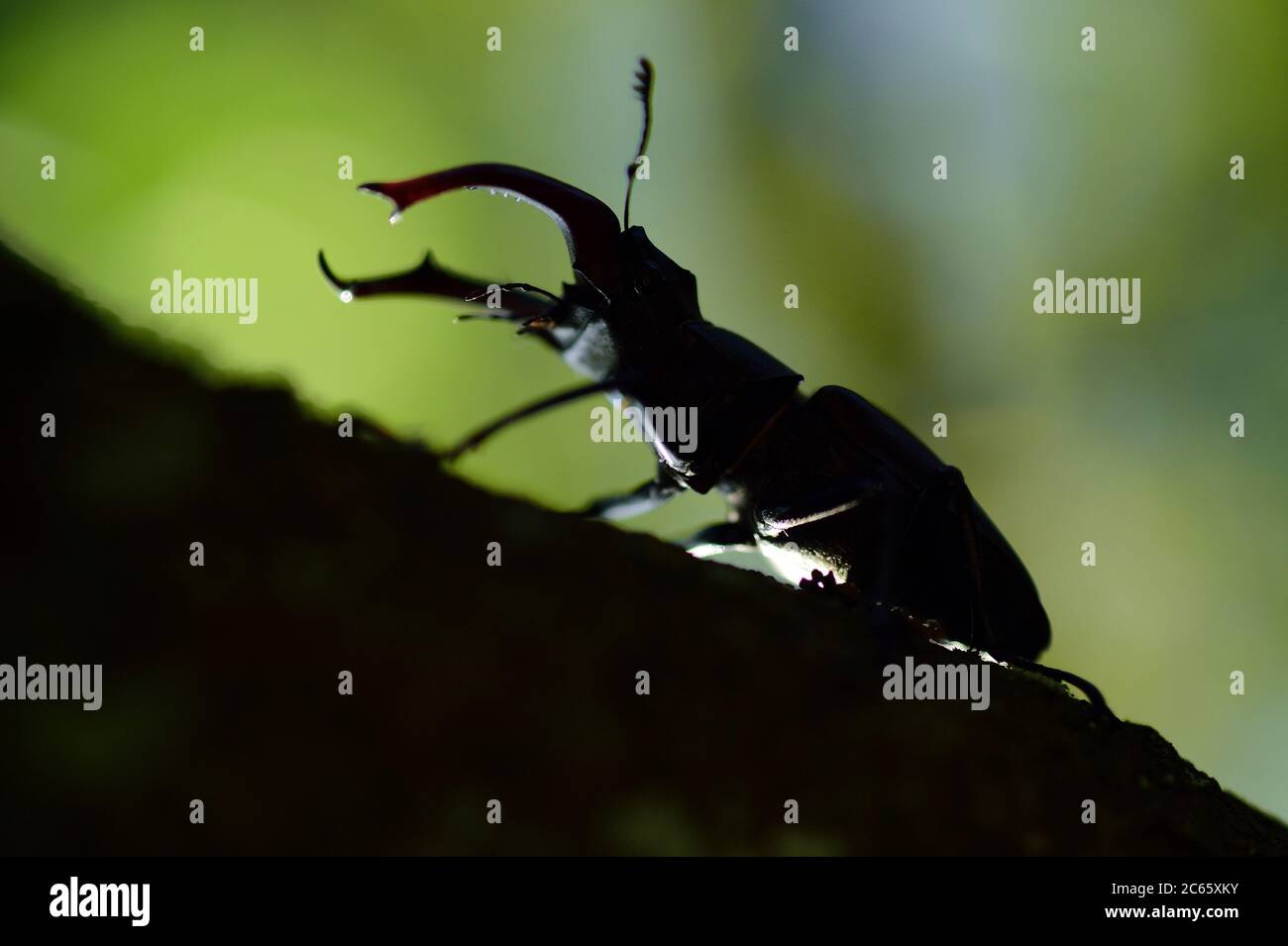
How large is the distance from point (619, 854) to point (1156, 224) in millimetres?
8736

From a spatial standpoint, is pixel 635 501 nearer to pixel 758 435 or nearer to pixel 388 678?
pixel 758 435

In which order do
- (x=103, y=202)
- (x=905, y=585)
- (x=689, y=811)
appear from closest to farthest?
(x=689, y=811)
(x=905, y=585)
(x=103, y=202)

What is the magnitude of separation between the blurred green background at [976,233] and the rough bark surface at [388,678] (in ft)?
16.3

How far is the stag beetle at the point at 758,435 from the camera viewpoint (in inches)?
107

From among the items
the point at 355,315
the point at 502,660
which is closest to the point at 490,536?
the point at 502,660

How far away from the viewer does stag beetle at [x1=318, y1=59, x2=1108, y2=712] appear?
8.93 feet

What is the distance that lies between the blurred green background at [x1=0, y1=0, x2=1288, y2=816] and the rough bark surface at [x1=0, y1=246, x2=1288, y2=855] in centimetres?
497
